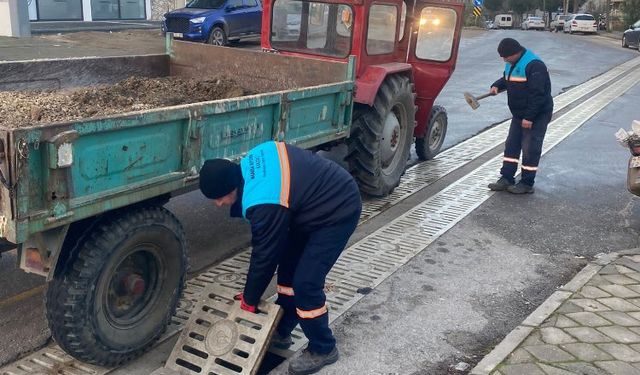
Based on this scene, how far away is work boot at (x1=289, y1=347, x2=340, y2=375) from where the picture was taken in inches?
153

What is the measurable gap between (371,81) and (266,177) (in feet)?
11.3

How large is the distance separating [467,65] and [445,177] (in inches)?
508

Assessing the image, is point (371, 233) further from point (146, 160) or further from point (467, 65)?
point (467, 65)

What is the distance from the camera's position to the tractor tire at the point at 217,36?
18.5 meters

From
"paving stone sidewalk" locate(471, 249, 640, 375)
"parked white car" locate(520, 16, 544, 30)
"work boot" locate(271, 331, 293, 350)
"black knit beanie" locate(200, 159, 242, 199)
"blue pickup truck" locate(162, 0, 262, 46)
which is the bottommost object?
"parked white car" locate(520, 16, 544, 30)

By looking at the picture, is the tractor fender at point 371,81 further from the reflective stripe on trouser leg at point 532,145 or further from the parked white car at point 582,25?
the parked white car at point 582,25

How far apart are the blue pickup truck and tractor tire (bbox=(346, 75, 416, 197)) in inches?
465

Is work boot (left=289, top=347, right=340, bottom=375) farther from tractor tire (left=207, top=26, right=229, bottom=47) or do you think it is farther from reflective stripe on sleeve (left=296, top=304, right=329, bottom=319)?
tractor tire (left=207, top=26, right=229, bottom=47)

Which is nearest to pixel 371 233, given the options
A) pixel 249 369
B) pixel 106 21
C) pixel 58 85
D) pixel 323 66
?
pixel 323 66

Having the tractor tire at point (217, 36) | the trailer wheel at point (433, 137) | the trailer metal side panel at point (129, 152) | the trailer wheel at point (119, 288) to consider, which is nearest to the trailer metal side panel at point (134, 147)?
the trailer metal side panel at point (129, 152)

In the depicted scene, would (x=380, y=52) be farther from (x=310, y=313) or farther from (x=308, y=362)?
(x=308, y=362)

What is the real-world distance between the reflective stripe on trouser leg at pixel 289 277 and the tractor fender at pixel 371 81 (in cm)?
288

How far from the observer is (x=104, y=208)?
363 centimetres

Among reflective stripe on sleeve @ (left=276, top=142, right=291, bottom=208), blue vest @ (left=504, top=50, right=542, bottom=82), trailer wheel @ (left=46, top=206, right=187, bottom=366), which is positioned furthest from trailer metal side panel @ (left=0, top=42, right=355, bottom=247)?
blue vest @ (left=504, top=50, right=542, bottom=82)
